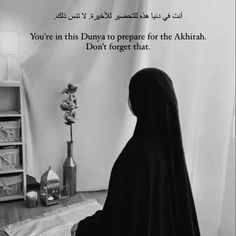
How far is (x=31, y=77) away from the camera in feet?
8.63

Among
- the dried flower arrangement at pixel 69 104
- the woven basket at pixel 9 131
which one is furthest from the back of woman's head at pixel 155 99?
the woven basket at pixel 9 131

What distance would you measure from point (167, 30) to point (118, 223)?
5.83 feet

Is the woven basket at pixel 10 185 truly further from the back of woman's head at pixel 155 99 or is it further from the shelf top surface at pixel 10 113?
the back of woman's head at pixel 155 99

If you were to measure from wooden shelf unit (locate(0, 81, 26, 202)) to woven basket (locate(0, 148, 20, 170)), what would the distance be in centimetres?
3

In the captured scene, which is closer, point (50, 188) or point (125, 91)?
point (50, 188)

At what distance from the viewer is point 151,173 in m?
1.20

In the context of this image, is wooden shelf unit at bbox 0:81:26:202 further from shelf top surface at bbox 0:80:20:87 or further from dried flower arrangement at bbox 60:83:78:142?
dried flower arrangement at bbox 60:83:78:142

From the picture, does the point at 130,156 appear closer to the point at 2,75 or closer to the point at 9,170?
the point at 9,170

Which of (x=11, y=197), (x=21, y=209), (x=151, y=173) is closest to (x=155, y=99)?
(x=151, y=173)

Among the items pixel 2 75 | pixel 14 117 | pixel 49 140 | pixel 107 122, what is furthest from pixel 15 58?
pixel 107 122

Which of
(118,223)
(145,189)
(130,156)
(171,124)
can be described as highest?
(171,124)

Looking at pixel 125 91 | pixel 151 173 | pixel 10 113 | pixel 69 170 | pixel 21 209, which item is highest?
pixel 125 91

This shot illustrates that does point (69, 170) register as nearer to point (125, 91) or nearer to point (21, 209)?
point (21, 209)

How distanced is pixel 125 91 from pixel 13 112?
922 mm
